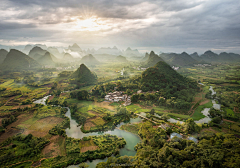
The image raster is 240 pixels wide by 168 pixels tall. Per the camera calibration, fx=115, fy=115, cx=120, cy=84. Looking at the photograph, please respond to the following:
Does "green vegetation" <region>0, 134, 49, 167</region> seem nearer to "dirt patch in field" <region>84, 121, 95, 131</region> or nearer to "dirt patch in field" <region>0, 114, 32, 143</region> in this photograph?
"dirt patch in field" <region>0, 114, 32, 143</region>

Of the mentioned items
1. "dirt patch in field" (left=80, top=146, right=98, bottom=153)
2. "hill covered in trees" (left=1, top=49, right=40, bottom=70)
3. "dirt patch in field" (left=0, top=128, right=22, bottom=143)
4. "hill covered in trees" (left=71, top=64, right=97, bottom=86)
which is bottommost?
"dirt patch in field" (left=0, top=128, right=22, bottom=143)

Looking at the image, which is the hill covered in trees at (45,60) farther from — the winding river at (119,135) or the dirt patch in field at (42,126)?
the winding river at (119,135)

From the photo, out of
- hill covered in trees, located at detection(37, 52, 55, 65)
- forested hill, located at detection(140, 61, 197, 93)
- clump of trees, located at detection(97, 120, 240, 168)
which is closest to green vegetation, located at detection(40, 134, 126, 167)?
clump of trees, located at detection(97, 120, 240, 168)

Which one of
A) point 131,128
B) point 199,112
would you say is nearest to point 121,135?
point 131,128

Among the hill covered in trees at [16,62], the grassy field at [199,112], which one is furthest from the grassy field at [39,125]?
the hill covered in trees at [16,62]

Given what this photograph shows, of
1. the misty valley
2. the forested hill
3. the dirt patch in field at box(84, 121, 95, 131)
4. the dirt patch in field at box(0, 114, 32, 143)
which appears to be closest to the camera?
the misty valley

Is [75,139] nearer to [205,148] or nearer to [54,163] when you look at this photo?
[54,163]
